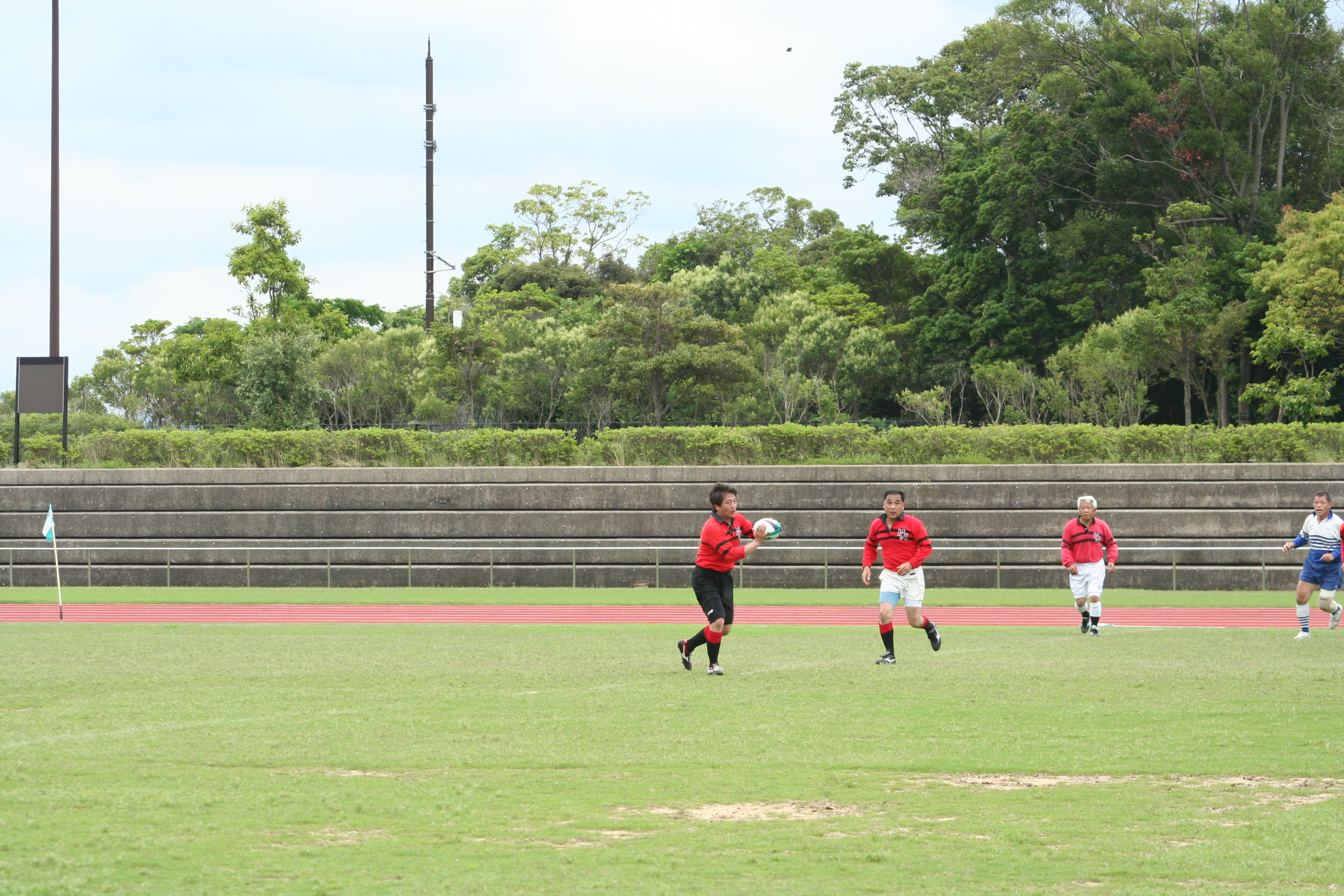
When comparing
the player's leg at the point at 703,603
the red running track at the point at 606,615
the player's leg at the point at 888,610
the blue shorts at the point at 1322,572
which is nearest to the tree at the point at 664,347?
the red running track at the point at 606,615

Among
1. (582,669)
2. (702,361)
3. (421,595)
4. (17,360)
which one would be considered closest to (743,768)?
(582,669)

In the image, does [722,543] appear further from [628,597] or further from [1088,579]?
[628,597]

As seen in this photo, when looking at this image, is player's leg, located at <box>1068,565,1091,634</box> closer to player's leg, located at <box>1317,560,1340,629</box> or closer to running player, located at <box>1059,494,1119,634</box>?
running player, located at <box>1059,494,1119,634</box>

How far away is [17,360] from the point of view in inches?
1164

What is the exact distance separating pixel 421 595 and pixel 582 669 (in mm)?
12243

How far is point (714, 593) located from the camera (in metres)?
12.5

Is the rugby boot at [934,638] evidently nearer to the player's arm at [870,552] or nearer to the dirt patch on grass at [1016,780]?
the player's arm at [870,552]

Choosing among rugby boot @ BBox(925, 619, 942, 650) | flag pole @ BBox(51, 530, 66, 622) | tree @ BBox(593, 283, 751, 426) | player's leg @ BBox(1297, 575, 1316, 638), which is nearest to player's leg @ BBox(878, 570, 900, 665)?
rugby boot @ BBox(925, 619, 942, 650)

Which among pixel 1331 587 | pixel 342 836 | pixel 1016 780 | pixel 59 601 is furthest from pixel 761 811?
pixel 59 601

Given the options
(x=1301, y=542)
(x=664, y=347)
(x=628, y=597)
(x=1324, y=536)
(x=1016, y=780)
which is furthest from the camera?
(x=664, y=347)

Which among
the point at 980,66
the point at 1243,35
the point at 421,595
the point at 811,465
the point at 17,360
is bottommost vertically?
the point at 421,595

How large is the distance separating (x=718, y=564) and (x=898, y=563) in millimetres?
2144

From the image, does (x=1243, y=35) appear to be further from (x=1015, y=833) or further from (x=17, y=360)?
(x=1015, y=833)

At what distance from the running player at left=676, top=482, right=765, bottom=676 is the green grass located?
0.43 meters
